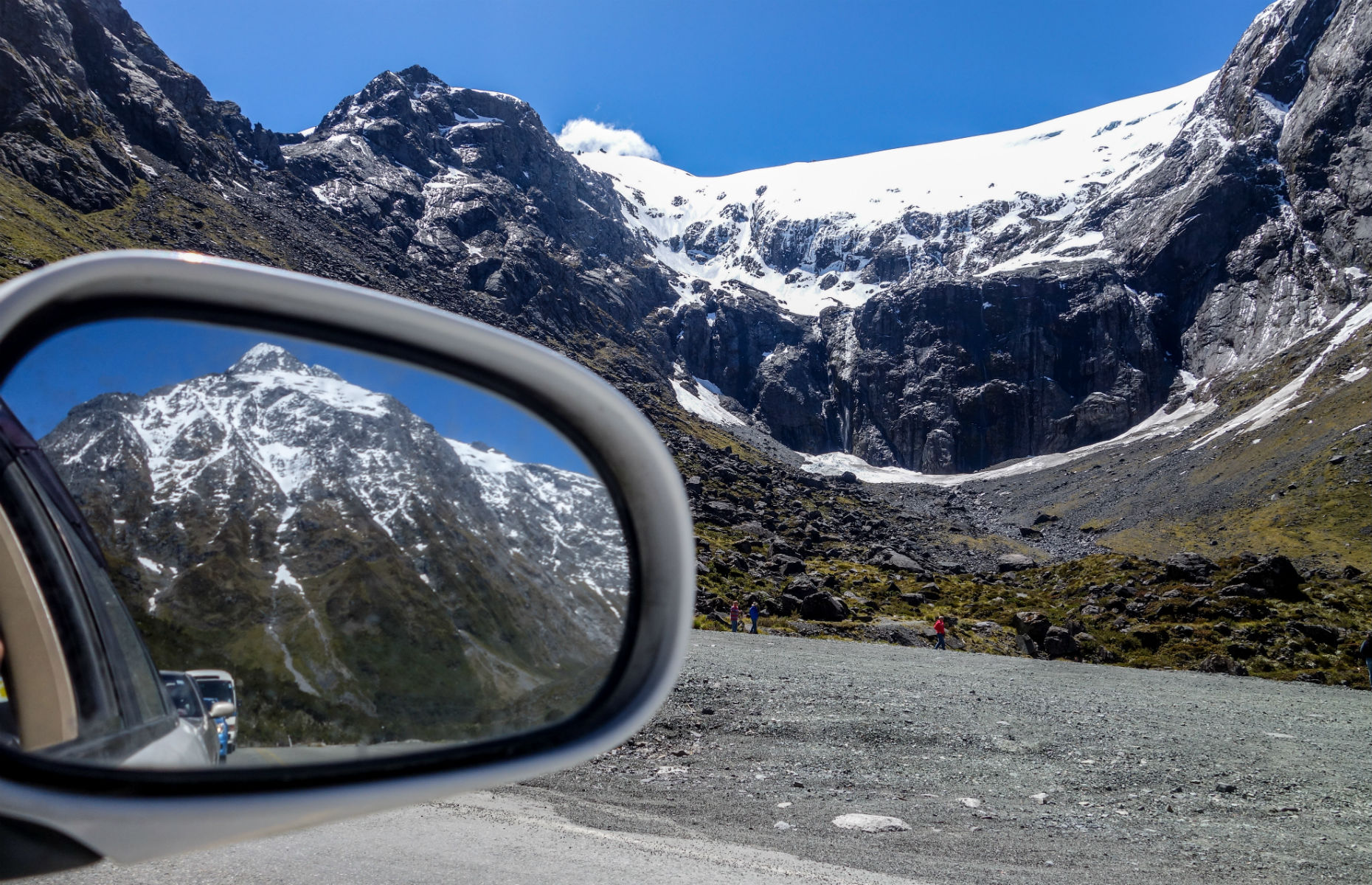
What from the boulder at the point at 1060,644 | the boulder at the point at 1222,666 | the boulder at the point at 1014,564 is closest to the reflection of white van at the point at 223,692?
the boulder at the point at 1222,666

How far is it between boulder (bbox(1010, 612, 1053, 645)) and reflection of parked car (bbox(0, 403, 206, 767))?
29423mm

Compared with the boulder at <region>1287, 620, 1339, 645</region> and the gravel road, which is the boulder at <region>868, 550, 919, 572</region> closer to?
the boulder at <region>1287, 620, 1339, 645</region>

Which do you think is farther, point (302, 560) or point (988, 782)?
point (988, 782)

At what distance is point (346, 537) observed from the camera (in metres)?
1.62

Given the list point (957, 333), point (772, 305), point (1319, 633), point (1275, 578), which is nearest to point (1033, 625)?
point (1319, 633)

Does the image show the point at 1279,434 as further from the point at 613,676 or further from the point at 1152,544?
the point at 613,676

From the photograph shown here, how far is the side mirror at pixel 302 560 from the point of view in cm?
138

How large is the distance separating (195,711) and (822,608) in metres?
31.0

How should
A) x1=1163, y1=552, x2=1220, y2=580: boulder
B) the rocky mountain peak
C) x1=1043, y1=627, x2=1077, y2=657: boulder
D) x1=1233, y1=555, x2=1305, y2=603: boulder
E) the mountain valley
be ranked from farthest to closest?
1. the mountain valley
2. x1=1163, y1=552, x2=1220, y2=580: boulder
3. x1=1233, y1=555, x2=1305, y2=603: boulder
4. x1=1043, y1=627, x2=1077, y2=657: boulder
5. the rocky mountain peak

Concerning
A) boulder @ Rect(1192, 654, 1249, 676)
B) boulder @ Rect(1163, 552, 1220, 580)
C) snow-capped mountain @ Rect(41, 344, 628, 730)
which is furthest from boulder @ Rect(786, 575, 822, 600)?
snow-capped mountain @ Rect(41, 344, 628, 730)

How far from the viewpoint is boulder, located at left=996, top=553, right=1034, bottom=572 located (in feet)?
181

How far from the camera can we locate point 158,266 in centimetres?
149

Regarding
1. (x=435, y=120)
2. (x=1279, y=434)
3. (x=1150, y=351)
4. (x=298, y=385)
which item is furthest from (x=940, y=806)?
(x=435, y=120)

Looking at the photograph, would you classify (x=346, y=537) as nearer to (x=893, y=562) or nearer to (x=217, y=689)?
(x=217, y=689)
